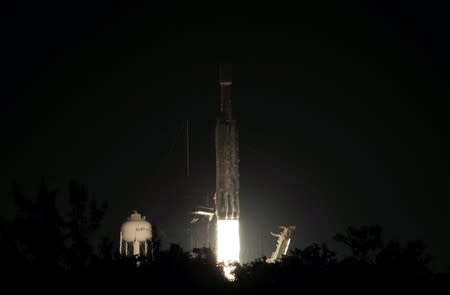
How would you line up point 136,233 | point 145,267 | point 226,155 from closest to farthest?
point 145,267 < point 136,233 < point 226,155

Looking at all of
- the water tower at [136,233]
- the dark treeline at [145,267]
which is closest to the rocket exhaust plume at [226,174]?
the water tower at [136,233]

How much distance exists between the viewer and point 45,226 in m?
25.1

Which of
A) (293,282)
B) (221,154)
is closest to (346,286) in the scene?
(293,282)

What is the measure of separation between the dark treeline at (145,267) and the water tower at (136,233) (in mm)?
40116

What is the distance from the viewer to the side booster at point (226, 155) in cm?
7388

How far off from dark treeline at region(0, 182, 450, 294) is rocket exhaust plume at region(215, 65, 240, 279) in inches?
1717

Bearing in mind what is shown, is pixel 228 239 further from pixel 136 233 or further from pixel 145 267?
pixel 145 267

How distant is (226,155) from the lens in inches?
2906

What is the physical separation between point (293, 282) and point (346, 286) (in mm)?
1646

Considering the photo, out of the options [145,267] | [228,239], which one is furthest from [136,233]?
[145,267]

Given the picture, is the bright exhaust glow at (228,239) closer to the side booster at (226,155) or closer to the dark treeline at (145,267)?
the side booster at (226,155)

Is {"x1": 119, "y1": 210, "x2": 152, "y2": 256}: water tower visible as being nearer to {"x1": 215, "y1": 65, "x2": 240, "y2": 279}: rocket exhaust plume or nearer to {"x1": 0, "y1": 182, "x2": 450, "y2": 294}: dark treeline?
{"x1": 215, "y1": 65, "x2": 240, "y2": 279}: rocket exhaust plume

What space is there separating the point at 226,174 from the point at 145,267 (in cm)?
4699

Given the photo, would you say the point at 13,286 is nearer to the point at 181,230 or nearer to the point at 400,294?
the point at 400,294
